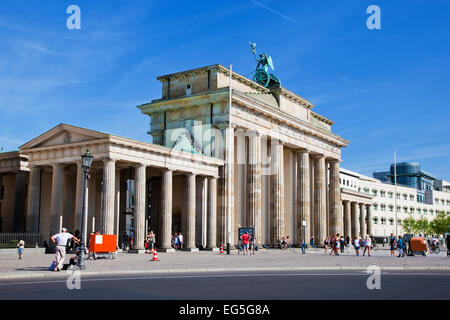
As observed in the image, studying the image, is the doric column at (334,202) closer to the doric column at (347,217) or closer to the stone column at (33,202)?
the doric column at (347,217)

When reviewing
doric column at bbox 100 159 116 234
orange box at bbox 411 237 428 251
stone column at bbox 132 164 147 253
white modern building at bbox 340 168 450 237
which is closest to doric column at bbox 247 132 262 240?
stone column at bbox 132 164 147 253

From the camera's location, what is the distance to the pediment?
35.2 m

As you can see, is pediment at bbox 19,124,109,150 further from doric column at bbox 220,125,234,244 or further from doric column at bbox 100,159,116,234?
doric column at bbox 220,125,234,244

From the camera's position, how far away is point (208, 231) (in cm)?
4278

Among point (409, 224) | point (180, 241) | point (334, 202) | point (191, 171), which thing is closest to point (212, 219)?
A: point (180, 241)

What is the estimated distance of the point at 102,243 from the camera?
2892 cm

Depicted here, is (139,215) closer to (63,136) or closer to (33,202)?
(63,136)

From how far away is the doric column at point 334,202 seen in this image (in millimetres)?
→ 65625

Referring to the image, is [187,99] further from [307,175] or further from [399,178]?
[399,178]

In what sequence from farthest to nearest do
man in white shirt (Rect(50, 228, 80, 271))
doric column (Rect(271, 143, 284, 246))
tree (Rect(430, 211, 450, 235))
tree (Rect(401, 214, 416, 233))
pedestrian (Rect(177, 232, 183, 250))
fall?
tree (Rect(401, 214, 416, 233)) → tree (Rect(430, 211, 450, 235)) → doric column (Rect(271, 143, 284, 246)) → pedestrian (Rect(177, 232, 183, 250)) → man in white shirt (Rect(50, 228, 80, 271))

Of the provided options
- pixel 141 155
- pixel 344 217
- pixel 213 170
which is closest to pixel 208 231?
pixel 213 170

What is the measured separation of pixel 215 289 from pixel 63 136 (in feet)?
86.0

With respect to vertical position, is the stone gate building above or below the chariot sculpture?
below

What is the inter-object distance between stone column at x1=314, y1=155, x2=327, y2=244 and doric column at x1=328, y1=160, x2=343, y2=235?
9.61ft
